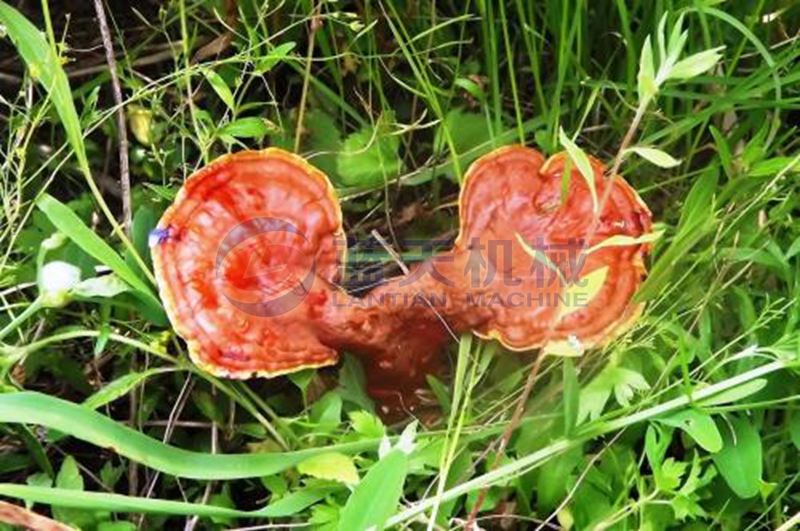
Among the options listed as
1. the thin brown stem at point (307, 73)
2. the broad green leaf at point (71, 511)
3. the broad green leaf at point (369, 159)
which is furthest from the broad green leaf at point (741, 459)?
the broad green leaf at point (71, 511)

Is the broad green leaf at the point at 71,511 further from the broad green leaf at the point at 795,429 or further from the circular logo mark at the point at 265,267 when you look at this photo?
the broad green leaf at the point at 795,429

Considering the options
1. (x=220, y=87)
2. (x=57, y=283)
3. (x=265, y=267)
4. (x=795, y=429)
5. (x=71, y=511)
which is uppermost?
(x=220, y=87)

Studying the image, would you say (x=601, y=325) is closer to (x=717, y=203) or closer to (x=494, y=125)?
(x=717, y=203)

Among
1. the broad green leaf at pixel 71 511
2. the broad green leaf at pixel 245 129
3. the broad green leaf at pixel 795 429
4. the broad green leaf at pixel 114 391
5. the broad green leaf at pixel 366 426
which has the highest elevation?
the broad green leaf at pixel 245 129

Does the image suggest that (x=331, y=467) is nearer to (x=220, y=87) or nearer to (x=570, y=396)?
(x=570, y=396)

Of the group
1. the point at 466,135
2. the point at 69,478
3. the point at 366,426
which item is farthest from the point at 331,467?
the point at 466,135

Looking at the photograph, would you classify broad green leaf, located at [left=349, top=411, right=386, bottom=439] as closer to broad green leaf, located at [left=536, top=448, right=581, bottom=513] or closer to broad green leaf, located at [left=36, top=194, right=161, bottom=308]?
broad green leaf, located at [left=536, top=448, right=581, bottom=513]

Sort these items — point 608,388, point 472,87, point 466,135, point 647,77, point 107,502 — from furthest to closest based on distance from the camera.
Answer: point 466,135 → point 472,87 → point 608,388 → point 107,502 → point 647,77

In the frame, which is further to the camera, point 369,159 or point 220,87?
point 369,159
